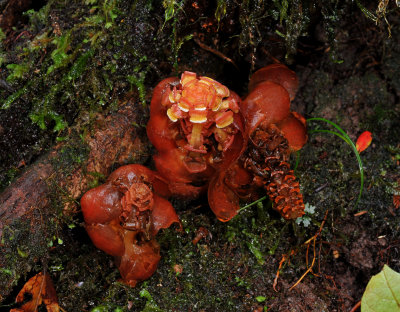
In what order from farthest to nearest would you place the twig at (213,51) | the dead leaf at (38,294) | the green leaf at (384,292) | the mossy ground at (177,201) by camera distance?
the twig at (213,51) < the mossy ground at (177,201) < the dead leaf at (38,294) < the green leaf at (384,292)

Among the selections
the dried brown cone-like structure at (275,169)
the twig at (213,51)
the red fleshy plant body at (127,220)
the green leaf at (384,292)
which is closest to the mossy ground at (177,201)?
the twig at (213,51)

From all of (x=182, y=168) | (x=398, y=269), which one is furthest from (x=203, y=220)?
→ (x=398, y=269)

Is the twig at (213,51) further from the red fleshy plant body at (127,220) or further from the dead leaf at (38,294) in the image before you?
the dead leaf at (38,294)

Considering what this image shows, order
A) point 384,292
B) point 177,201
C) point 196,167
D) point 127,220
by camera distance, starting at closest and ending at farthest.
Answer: point 384,292
point 127,220
point 196,167
point 177,201

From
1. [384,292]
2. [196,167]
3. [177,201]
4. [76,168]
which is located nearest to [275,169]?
[196,167]

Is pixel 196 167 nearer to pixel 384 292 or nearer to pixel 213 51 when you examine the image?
pixel 213 51

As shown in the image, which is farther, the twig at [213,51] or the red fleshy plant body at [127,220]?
the twig at [213,51]

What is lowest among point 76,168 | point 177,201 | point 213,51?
point 177,201
